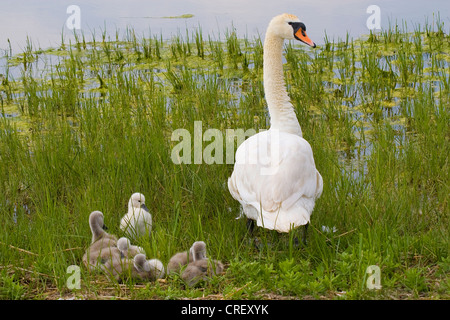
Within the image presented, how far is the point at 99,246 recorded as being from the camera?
5.69 metres

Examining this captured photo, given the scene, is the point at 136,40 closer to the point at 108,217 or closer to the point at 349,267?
the point at 108,217

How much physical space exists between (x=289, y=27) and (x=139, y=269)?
325cm

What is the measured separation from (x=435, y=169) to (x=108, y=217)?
3926 mm

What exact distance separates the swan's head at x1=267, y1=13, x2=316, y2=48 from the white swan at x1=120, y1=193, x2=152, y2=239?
2.41 metres

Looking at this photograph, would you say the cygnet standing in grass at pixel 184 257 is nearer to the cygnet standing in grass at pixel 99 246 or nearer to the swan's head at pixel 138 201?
the cygnet standing in grass at pixel 99 246

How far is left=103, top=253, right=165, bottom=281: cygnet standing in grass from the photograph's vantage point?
5.11 metres

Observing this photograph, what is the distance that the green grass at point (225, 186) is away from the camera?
5020 millimetres

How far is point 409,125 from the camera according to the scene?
9336 millimetres

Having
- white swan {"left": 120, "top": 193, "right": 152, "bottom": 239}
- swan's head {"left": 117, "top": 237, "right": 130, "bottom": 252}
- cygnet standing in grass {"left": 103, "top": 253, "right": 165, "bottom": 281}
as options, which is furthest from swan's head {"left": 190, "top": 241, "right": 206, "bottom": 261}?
white swan {"left": 120, "top": 193, "right": 152, "bottom": 239}

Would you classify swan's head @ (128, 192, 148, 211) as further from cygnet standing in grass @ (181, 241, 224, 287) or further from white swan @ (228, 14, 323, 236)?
cygnet standing in grass @ (181, 241, 224, 287)

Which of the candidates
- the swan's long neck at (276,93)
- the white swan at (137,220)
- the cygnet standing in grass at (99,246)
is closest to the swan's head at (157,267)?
the cygnet standing in grass at (99,246)
